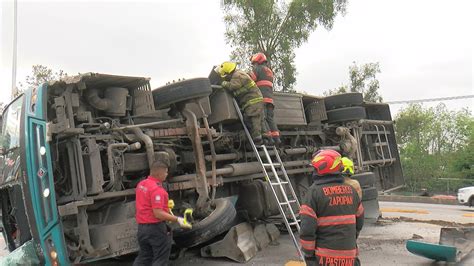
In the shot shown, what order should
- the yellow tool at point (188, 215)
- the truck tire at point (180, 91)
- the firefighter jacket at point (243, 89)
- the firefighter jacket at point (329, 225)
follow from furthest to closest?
the firefighter jacket at point (243, 89)
the truck tire at point (180, 91)
the yellow tool at point (188, 215)
the firefighter jacket at point (329, 225)

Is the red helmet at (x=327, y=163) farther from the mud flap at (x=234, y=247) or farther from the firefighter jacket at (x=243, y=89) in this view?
the firefighter jacket at (x=243, y=89)

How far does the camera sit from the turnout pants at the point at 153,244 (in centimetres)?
379

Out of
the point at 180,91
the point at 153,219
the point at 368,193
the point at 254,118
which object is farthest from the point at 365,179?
the point at 153,219

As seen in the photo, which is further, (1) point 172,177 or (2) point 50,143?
(1) point 172,177

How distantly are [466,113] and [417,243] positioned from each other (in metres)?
28.2

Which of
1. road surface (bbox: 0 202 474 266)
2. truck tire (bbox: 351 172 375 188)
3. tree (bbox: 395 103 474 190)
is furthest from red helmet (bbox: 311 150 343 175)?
tree (bbox: 395 103 474 190)

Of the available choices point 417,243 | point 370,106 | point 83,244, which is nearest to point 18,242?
point 83,244

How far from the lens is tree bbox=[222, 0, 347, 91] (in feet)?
55.1

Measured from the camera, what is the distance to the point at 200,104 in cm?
478

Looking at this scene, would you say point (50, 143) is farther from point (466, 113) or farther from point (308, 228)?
point (466, 113)

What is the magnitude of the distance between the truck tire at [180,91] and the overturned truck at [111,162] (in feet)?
0.03

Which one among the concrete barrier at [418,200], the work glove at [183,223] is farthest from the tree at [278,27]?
the work glove at [183,223]

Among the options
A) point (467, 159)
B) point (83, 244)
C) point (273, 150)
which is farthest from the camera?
point (467, 159)

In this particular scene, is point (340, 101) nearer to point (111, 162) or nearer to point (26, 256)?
point (111, 162)
